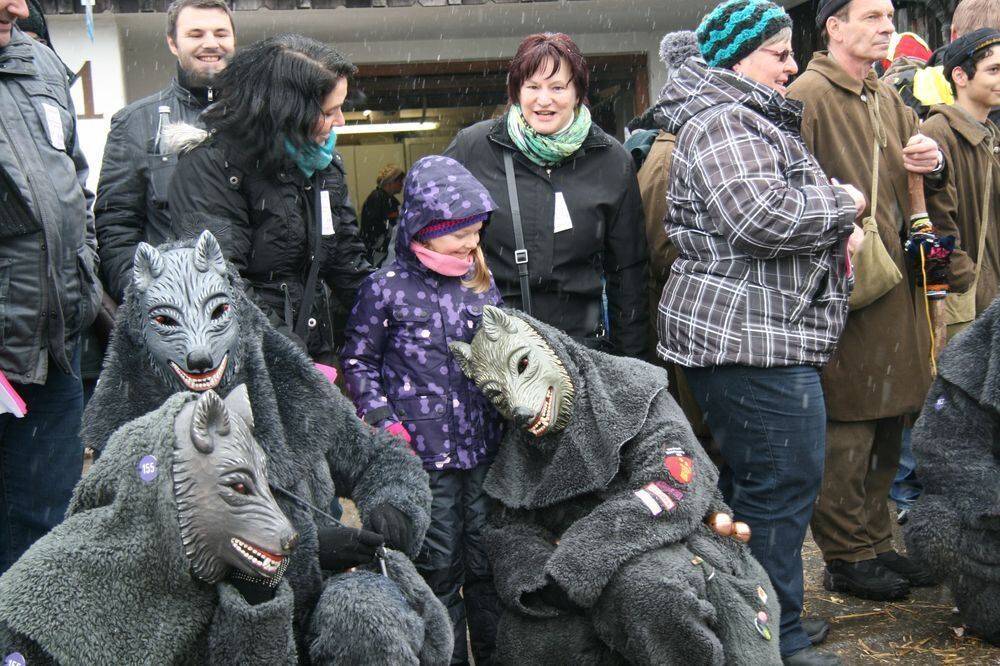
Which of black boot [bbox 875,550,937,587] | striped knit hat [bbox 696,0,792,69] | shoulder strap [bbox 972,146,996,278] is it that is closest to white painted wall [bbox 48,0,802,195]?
shoulder strap [bbox 972,146,996,278]

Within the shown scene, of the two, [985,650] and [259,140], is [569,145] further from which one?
[985,650]

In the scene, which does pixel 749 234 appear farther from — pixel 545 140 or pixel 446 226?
pixel 446 226

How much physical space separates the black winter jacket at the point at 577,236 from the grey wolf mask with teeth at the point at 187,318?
1.47 meters

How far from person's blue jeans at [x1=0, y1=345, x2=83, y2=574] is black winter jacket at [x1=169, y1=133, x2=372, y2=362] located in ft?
2.21

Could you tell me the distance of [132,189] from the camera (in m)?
4.02

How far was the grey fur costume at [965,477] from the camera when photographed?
3.92 metres

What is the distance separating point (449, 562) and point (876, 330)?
2.04m

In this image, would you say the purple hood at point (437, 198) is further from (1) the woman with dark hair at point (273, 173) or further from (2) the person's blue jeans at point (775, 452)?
(2) the person's blue jeans at point (775, 452)

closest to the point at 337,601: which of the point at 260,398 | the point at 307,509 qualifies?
the point at 307,509

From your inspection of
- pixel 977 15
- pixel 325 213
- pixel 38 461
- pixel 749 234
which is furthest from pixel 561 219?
Result: pixel 977 15

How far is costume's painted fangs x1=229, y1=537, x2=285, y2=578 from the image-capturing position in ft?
7.75

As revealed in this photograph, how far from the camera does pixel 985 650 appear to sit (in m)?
4.12

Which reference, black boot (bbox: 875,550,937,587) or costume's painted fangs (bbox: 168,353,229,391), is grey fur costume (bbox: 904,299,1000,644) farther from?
costume's painted fangs (bbox: 168,353,229,391)

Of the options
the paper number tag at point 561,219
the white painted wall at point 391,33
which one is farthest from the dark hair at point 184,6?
the white painted wall at point 391,33
